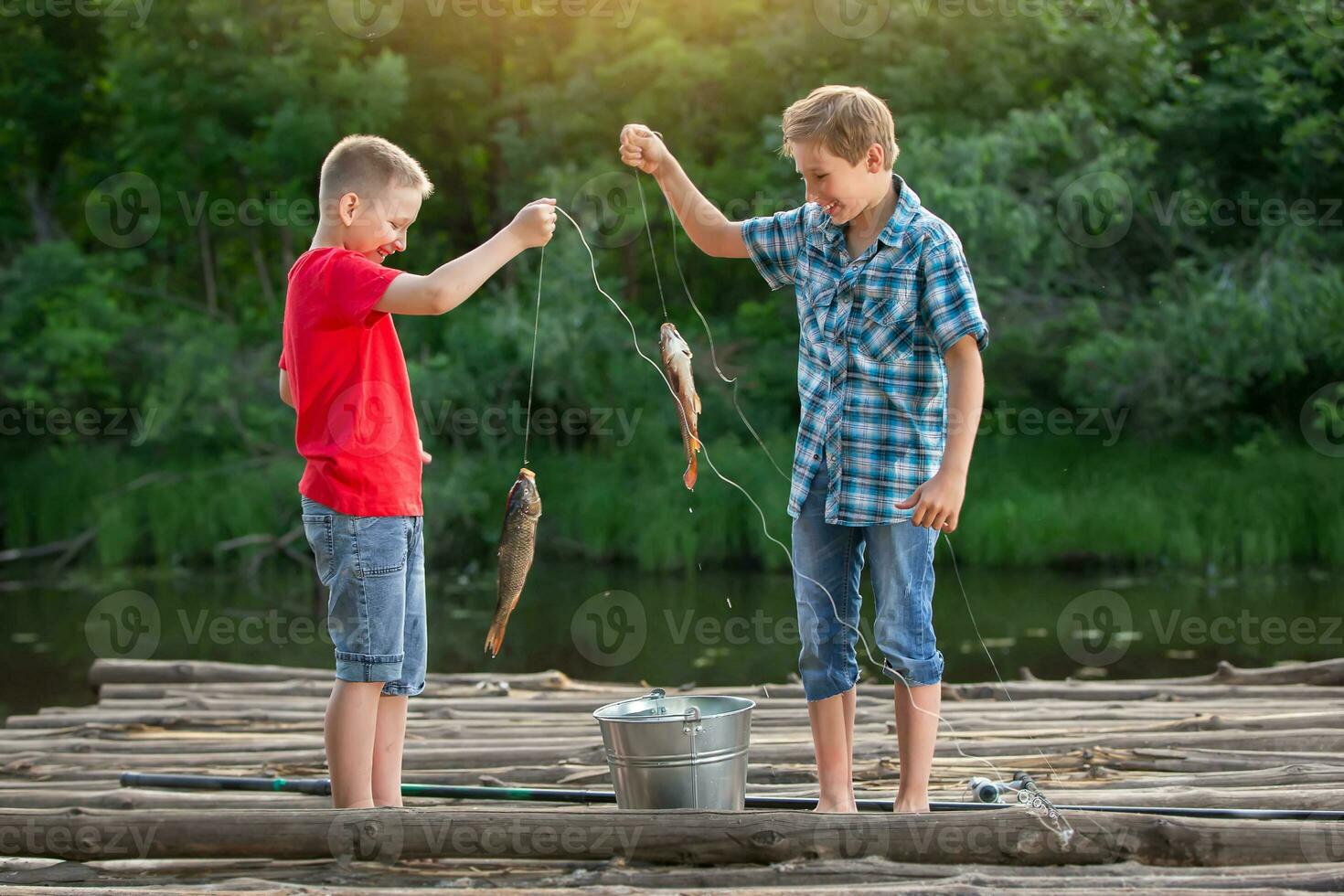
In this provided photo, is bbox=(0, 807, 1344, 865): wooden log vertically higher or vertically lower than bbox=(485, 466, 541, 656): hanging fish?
lower

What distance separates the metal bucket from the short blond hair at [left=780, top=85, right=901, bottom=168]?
1334mm

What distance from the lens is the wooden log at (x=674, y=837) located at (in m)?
3.07

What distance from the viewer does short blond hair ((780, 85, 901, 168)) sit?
10.9 feet

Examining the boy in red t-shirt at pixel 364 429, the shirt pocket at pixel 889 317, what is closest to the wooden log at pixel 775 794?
the boy in red t-shirt at pixel 364 429

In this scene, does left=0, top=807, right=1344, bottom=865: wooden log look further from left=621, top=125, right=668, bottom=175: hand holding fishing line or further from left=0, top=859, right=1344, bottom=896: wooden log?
left=621, top=125, right=668, bottom=175: hand holding fishing line

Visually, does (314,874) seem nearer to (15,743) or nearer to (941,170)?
(15,743)

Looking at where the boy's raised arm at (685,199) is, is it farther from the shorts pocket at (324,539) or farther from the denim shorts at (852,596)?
the shorts pocket at (324,539)

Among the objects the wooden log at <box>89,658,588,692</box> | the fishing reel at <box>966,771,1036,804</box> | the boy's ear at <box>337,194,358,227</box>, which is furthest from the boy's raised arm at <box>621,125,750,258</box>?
the wooden log at <box>89,658,588,692</box>

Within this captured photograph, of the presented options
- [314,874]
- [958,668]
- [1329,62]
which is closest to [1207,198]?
[1329,62]

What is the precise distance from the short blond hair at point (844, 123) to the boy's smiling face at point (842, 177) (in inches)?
0.6

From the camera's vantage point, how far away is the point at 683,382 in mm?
3627

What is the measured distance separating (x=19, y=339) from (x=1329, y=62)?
13938 millimetres

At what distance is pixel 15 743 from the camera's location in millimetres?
5109

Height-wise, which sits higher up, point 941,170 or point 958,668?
point 941,170
